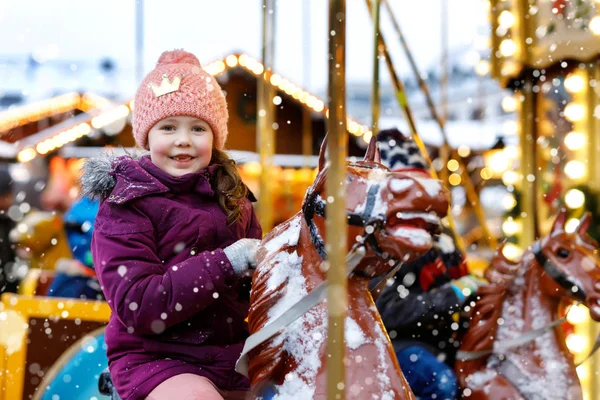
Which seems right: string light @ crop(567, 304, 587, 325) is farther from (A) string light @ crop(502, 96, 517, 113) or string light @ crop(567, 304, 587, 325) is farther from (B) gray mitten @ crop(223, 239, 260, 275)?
(B) gray mitten @ crop(223, 239, 260, 275)

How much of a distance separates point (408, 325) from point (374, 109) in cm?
82

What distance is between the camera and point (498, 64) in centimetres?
391

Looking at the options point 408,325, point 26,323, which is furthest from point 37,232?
point 408,325

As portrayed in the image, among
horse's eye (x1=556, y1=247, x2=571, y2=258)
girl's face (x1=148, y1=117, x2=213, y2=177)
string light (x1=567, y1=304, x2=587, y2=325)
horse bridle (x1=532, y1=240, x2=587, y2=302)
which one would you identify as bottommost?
string light (x1=567, y1=304, x2=587, y2=325)

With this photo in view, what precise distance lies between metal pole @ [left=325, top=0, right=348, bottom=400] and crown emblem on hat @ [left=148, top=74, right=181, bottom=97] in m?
0.65

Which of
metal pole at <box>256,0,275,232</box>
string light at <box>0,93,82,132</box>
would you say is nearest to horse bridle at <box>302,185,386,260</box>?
metal pole at <box>256,0,275,232</box>

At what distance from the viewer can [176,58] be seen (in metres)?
1.75

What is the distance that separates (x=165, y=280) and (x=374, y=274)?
0.45 metres

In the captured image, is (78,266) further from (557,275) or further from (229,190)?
(557,275)

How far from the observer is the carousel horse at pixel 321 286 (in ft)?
3.94

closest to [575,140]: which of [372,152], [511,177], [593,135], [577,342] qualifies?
[593,135]

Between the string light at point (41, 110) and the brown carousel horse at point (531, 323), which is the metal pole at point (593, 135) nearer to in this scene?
the brown carousel horse at point (531, 323)

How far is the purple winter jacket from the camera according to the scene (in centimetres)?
140

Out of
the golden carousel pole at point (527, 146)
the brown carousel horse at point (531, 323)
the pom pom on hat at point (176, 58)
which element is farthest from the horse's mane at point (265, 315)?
the golden carousel pole at point (527, 146)
